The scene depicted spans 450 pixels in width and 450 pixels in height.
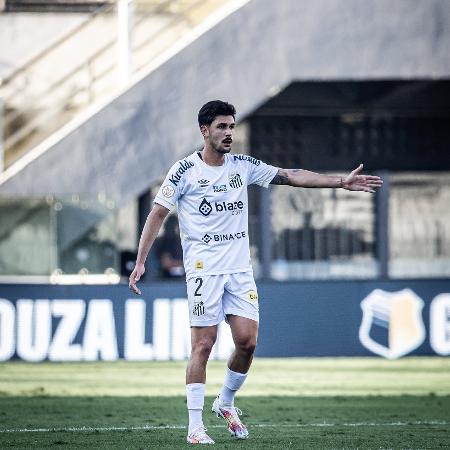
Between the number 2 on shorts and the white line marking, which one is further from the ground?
the number 2 on shorts

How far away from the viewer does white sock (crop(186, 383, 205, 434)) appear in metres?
9.05

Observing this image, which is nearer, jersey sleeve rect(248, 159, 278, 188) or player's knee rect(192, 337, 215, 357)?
player's knee rect(192, 337, 215, 357)

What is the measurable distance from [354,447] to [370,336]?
817 cm

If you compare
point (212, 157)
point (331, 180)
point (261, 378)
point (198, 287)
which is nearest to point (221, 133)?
point (212, 157)

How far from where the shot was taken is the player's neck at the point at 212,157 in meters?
9.30

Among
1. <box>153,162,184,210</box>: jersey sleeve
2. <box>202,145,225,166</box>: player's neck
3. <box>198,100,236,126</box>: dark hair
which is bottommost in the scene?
<box>153,162,184,210</box>: jersey sleeve

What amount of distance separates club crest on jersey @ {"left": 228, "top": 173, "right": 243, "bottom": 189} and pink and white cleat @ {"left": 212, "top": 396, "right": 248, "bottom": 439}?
4.96 feet

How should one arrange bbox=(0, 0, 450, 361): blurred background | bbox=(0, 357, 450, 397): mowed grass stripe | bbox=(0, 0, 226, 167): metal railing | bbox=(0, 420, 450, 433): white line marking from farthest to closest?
bbox=(0, 0, 226, 167): metal railing
bbox=(0, 0, 450, 361): blurred background
bbox=(0, 357, 450, 397): mowed grass stripe
bbox=(0, 420, 450, 433): white line marking

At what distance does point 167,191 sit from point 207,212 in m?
0.31

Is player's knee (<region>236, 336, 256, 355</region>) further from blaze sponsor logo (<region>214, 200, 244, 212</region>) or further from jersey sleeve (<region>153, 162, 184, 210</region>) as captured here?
jersey sleeve (<region>153, 162, 184, 210</region>)

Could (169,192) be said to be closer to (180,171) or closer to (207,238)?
(180,171)

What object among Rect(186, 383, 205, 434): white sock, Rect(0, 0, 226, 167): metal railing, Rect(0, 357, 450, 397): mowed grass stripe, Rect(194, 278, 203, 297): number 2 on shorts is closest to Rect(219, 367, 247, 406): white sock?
Rect(186, 383, 205, 434): white sock

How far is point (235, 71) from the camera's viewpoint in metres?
17.5

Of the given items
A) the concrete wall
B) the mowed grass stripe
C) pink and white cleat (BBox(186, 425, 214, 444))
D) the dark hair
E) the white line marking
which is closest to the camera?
pink and white cleat (BBox(186, 425, 214, 444))
